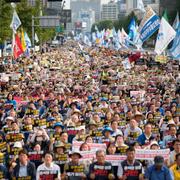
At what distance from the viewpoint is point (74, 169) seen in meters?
11.6

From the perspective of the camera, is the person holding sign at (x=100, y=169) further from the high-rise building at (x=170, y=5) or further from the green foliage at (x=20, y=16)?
the high-rise building at (x=170, y=5)

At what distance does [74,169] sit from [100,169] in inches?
21.4

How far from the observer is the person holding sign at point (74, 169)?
37.6 feet

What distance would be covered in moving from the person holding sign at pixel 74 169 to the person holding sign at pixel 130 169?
63 cm

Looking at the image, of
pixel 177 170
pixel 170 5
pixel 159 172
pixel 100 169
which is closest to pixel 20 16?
pixel 170 5

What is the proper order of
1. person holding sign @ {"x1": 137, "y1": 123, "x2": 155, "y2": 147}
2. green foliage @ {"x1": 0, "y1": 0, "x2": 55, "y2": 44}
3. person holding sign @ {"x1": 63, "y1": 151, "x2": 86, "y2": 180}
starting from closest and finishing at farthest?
person holding sign @ {"x1": 63, "y1": 151, "x2": 86, "y2": 180} < person holding sign @ {"x1": 137, "y1": 123, "x2": 155, "y2": 147} < green foliage @ {"x1": 0, "y1": 0, "x2": 55, "y2": 44}

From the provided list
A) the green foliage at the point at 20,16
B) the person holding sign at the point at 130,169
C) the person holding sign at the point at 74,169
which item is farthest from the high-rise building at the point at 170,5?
the person holding sign at the point at 130,169

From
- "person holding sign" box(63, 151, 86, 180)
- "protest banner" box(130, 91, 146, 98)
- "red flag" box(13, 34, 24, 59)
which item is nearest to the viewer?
"person holding sign" box(63, 151, 86, 180)

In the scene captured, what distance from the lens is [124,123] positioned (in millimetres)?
16922

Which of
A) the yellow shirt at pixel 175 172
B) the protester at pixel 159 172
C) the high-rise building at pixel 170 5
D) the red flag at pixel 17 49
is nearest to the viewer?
the protester at pixel 159 172

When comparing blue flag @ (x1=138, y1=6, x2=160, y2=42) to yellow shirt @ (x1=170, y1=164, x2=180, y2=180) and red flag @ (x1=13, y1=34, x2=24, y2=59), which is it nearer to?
red flag @ (x1=13, y1=34, x2=24, y2=59)

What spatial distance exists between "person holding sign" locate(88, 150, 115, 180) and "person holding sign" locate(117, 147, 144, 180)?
0.19m

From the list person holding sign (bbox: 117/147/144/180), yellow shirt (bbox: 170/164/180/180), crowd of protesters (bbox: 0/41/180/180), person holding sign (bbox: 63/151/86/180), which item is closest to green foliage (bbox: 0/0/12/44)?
crowd of protesters (bbox: 0/41/180/180)

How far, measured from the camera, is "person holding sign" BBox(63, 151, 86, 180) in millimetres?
11453
